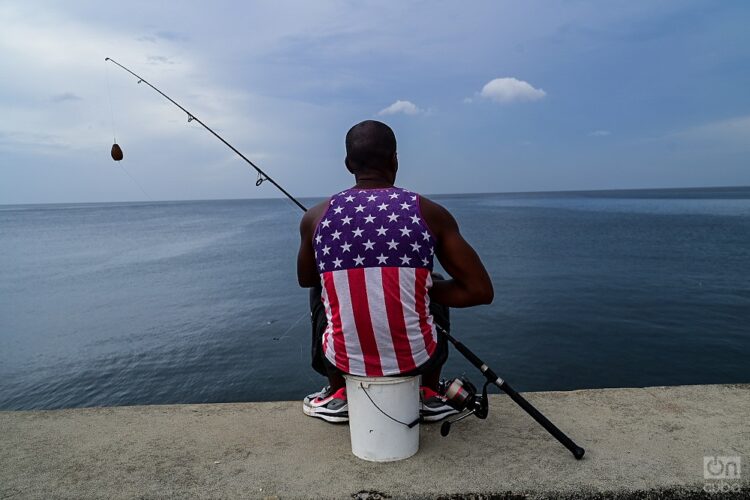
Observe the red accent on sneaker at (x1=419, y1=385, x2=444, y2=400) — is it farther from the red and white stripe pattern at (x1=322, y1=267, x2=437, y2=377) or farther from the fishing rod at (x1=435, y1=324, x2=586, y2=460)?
the red and white stripe pattern at (x1=322, y1=267, x2=437, y2=377)

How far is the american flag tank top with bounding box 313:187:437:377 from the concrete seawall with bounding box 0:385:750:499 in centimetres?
59

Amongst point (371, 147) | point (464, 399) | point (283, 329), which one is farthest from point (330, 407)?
point (283, 329)

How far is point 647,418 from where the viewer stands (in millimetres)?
3406

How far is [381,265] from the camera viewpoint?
273cm

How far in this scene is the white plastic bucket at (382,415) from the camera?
2.88 m

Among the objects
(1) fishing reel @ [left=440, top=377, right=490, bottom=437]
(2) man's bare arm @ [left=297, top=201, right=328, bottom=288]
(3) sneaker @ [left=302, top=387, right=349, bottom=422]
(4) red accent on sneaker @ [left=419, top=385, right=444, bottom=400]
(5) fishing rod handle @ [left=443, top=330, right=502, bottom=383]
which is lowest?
(3) sneaker @ [left=302, top=387, right=349, bottom=422]

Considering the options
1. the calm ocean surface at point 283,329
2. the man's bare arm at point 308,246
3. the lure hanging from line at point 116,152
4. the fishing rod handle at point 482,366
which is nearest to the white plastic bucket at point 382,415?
the fishing rod handle at point 482,366

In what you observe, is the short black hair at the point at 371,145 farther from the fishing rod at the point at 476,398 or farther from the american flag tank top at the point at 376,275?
the fishing rod at the point at 476,398

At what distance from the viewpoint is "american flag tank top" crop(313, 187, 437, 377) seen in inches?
108

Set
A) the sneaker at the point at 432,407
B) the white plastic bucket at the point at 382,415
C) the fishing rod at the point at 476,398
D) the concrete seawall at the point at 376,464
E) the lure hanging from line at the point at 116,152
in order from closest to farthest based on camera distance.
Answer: the concrete seawall at the point at 376,464, the white plastic bucket at the point at 382,415, the fishing rod at the point at 476,398, the sneaker at the point at 432,407, the lure hanging from line at the point at 116,152

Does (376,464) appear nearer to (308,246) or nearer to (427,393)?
(427,393)

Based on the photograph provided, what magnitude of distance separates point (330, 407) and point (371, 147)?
63.3 inches

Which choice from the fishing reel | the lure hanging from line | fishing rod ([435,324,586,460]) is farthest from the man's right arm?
the lure hanging from line

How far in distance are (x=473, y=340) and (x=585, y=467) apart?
27.7 ft
